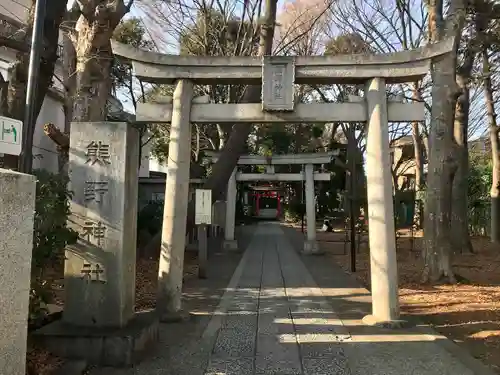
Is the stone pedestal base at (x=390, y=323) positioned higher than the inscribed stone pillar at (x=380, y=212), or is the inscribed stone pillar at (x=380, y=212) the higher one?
the inscribed stone pillar at (x=380, y=212)

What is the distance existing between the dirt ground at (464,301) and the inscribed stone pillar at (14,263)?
14.8ft

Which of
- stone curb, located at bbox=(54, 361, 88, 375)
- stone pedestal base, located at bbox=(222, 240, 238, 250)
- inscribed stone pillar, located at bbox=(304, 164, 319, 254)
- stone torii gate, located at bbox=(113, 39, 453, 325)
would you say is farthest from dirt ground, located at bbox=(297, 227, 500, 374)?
stone curb, located at bbox=(54, 361, 88, 375)

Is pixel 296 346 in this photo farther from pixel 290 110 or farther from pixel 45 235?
pixel 290 110

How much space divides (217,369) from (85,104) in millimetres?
5488

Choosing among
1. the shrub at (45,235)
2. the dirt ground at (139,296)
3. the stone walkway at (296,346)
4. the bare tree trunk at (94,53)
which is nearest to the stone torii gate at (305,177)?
the dirt ground at (139,296)

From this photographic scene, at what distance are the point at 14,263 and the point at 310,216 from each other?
15.0 m

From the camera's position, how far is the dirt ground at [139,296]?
178 inches

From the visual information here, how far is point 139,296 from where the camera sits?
8891mm

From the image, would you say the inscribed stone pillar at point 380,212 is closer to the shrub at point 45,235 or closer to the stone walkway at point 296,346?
the stone walkway at point 296,346

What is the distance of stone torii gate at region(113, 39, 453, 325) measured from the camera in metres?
6.71

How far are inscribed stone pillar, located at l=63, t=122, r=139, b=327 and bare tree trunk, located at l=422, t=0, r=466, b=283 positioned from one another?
682 centimetres

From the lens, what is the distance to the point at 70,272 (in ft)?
17.8

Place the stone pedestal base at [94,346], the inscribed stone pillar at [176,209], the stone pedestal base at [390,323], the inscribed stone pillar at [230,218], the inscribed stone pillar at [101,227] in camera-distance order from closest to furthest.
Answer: the stone pedestal base at [94,346], the inscribed stone pillar at [101,227], the stone pedestal base at [390,323], the inscribed stone pillar at [176,209], the inscribed stone pillar at [230,218]

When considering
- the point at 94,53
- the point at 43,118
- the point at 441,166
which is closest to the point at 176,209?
the point at 94,53
